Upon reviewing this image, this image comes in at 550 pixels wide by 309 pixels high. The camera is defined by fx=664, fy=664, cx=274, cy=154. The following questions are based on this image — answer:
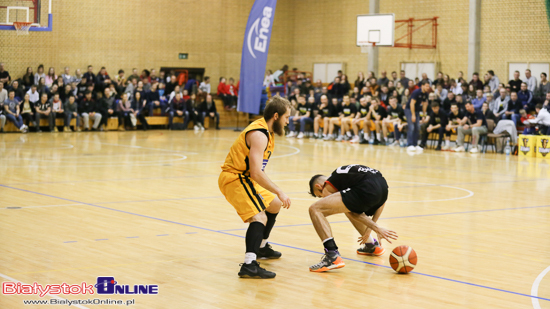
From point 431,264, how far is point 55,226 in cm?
441

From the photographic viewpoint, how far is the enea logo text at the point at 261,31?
17428 mm

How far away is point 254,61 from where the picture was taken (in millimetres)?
17453

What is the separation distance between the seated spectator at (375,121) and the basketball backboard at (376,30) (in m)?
3.89

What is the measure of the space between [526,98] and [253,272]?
17149mm

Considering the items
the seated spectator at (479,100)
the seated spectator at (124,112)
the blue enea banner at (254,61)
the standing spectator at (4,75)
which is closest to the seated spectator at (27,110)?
the standing spectator at (4,75)

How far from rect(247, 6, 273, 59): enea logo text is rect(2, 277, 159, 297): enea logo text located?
12597mm

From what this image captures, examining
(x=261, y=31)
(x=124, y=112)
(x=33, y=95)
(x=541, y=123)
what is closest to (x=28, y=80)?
(x=33, y=95)

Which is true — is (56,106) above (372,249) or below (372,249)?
above

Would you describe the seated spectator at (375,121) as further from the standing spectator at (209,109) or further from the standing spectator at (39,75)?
the standing spectator at (39,75)

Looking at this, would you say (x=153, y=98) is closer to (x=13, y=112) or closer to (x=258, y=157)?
(x=13, y=112)

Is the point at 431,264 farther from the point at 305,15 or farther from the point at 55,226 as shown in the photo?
the point at 305,15

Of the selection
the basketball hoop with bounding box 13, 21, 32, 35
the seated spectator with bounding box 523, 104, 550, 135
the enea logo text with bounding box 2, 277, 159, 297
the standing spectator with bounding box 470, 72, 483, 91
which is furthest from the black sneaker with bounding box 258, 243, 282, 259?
the standing spectator with bounding box 470, 72, 483, 91

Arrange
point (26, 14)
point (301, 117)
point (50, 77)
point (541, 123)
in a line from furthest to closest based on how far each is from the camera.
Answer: point (50, 77), point (301, 117), point (26, 14), point (541, 123)

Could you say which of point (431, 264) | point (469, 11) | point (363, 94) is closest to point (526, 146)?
point (363, 94)
